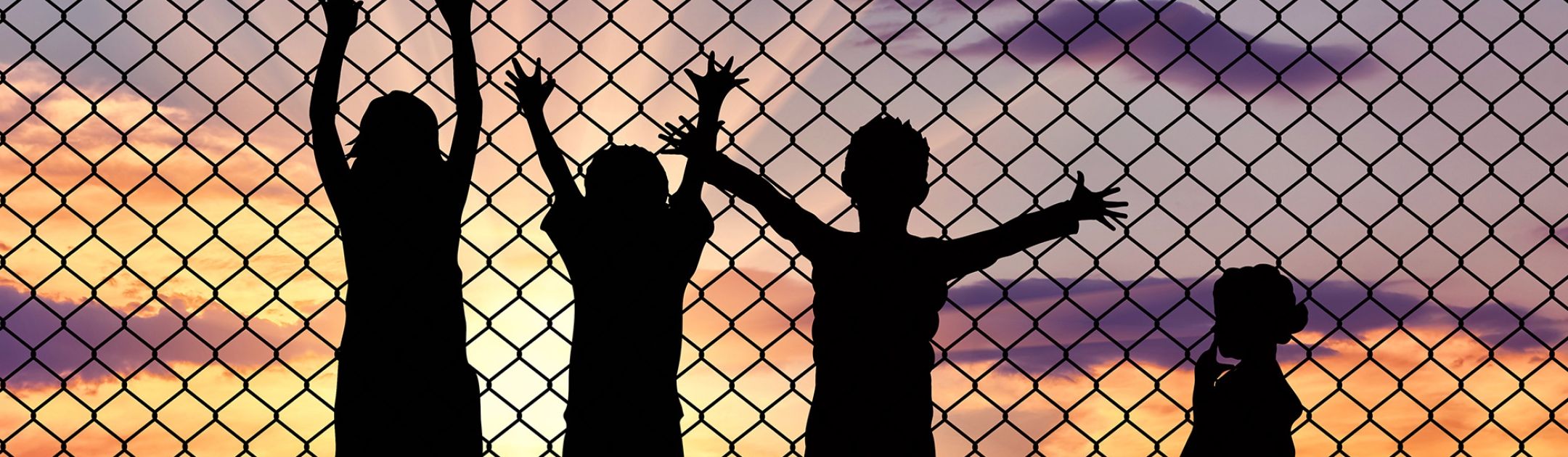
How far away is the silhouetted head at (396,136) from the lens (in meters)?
4.60

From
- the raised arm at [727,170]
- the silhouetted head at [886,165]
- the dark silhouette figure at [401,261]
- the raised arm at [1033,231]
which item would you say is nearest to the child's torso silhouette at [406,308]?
the dark silhouette figure at [401,261]

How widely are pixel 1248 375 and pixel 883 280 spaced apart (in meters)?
0.98

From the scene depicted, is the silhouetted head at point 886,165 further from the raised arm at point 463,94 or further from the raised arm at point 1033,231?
the raised arm at point 463,94

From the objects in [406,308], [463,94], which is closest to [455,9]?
[463,94]

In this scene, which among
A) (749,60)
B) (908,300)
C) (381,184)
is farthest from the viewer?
(381,184)

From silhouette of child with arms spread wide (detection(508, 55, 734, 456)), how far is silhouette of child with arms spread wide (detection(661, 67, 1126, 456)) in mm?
A: 496

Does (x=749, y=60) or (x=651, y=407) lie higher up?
(x=749, y=60)

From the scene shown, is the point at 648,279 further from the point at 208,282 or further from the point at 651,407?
the point at 208,282

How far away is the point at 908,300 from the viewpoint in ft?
14.1

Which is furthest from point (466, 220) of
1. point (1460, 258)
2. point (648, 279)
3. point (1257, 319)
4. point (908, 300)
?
point (1460, 258)

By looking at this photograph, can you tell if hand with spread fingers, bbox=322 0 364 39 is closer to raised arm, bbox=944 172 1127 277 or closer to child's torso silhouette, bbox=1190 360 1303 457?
raised arm, bbox=944 172 1127 277

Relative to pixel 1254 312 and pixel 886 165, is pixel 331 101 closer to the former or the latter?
pixel 886 165

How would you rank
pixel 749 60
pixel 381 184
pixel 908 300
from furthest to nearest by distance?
pixel 381 184 → pixel 908 300 → pixel 749 60

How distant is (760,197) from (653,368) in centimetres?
86
